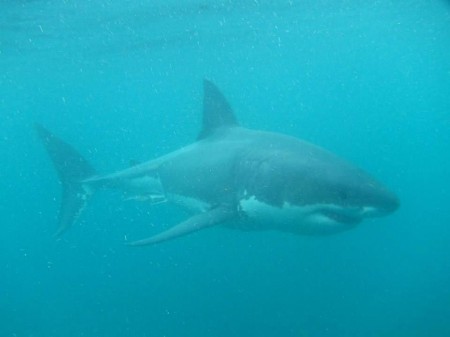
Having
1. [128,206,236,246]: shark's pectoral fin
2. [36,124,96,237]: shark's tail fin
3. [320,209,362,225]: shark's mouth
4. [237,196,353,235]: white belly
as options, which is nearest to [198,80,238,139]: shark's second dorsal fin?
[128,206,236,246]: shark's pectoral fin

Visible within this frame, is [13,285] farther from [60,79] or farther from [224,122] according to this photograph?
[224,122]

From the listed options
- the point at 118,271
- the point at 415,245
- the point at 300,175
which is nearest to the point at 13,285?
the point at 118,271

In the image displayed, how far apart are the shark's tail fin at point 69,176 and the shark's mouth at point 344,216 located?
7.42m

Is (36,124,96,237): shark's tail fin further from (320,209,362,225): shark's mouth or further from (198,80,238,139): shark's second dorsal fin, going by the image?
(320,209,362,225): shark's mouth

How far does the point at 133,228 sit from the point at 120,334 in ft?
49.7

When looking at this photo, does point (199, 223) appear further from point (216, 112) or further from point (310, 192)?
point (216, 112)

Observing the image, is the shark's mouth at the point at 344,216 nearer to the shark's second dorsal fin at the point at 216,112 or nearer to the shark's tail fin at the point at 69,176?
the shark's second dorsal fin at the point at 216,112

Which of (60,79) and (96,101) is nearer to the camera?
(60,79)

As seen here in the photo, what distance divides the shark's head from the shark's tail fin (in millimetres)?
5698

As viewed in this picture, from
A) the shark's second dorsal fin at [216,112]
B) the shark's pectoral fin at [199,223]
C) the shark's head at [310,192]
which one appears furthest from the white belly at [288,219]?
the shark's second dorsal fin at [216,112]

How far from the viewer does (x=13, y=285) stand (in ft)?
106

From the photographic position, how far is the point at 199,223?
7145 mm

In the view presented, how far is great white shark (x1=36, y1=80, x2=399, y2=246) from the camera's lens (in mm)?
5852

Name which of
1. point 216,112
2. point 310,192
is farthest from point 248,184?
point 216,112
